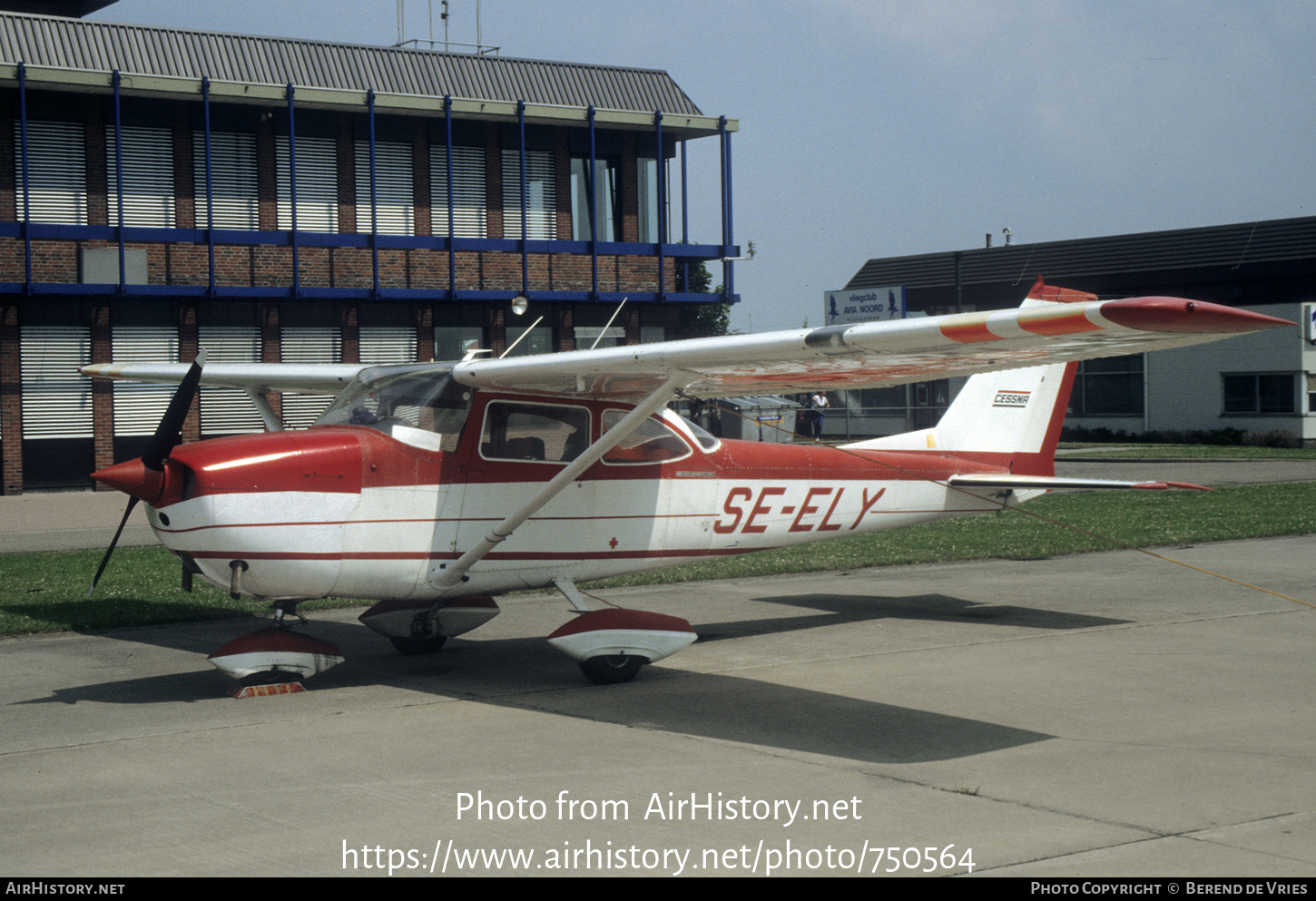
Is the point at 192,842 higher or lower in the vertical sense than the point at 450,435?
lower

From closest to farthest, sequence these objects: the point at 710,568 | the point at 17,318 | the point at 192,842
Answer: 1. the point at 192,842
2. the point at 710,568
3. the point at 17,318

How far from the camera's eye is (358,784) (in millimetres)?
6012

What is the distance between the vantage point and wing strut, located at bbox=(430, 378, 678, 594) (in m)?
8.22

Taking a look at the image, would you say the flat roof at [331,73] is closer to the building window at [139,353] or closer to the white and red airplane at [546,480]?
the building window at [139,353]

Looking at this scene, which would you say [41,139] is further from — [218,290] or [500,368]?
[500,368]

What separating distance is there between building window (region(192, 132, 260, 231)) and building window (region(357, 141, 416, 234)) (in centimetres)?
231

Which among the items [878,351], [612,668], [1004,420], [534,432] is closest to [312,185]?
[1004,420]

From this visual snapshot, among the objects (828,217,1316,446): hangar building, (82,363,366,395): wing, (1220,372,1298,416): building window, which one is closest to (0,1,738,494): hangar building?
(828,217,1316,446): hangar building

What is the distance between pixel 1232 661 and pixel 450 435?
222 inches

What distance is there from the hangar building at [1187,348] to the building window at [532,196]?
39.7ft

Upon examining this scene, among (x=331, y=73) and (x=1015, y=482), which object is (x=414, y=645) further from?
(x=331, y=73)

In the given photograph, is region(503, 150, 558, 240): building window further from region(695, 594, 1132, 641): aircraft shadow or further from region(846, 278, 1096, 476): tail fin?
region(846, 278, 1096, 476): tail fin

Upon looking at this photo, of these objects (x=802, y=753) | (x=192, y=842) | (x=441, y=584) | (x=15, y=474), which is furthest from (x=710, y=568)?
(x=15, y=474)

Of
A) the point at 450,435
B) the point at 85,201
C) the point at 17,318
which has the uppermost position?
the point at 85,201
